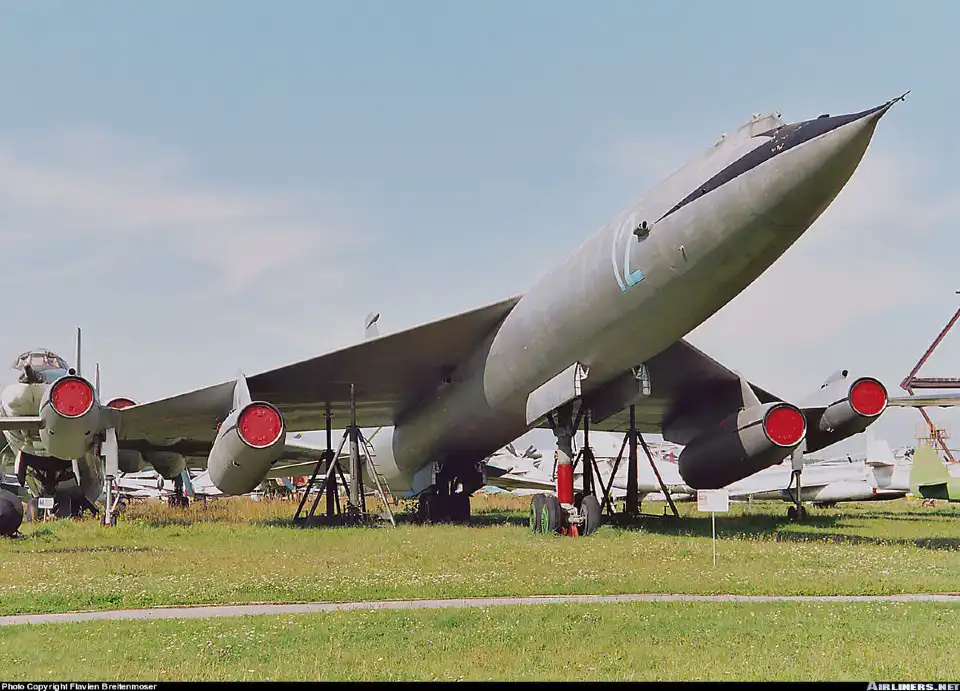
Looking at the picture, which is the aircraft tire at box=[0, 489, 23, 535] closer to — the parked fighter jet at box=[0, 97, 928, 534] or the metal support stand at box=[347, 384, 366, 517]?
the parked fighter jet at box=[0, 97, 928, 534]

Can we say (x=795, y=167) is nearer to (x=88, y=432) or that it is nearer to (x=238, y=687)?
(x=238, y=687)

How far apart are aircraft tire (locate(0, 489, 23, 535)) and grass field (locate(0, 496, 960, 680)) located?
0.78 ft

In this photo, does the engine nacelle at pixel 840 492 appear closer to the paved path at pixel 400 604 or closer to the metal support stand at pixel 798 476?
the metal support stand at pixel 798 476

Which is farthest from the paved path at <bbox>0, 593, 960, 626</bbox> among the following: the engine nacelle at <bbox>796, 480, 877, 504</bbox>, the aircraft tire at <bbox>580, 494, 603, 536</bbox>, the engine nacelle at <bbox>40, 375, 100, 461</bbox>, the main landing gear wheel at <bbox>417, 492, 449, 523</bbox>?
the engine nacelle at <bbox>796, 480, 877, 504</bbox>

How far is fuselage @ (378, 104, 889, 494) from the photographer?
8930 mm

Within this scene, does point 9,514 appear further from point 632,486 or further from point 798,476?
point 798,476

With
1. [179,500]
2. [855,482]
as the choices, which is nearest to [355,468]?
[179,500]

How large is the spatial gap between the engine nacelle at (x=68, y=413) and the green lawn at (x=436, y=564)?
1593 millimetres

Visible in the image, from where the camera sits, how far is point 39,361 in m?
19.3

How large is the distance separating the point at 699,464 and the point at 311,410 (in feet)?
25.5

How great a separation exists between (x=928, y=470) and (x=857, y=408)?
268 inches

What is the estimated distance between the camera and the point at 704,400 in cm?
1694

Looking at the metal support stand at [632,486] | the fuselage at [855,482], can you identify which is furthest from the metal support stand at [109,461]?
the fuselage at [855,482]

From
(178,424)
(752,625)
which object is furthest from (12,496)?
(752,625)
